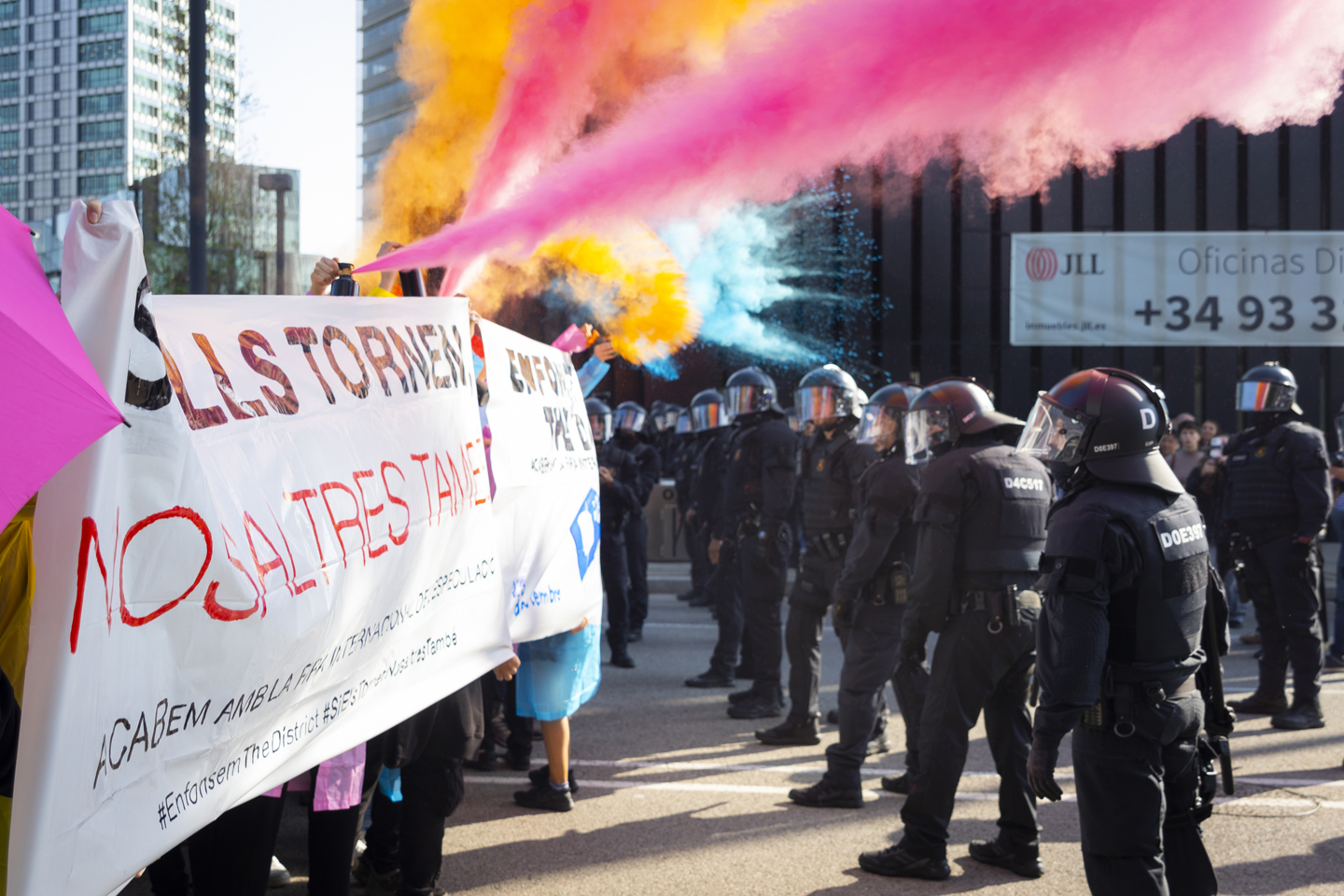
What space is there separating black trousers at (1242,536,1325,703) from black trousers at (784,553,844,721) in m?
2.88

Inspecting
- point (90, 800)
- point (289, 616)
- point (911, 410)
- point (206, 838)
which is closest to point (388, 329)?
point (289, 616)

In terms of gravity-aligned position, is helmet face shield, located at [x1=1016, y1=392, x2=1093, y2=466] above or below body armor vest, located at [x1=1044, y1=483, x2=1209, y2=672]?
above

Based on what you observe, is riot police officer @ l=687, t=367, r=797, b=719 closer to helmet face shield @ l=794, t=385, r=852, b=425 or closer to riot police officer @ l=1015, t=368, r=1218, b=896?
helmet face shield @ l=794, t=385, r=852, b=425

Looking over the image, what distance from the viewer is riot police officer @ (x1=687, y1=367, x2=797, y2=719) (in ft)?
24.7

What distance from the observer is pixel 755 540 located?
773cm

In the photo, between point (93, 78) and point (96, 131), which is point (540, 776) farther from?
point (96, 131)

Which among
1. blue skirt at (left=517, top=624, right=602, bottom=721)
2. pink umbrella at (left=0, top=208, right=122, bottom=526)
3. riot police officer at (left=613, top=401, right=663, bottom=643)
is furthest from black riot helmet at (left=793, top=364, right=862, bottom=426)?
pink umbrella at (left=0, top=208, right=122, bottom=526)

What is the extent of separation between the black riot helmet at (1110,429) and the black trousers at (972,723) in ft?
3.80

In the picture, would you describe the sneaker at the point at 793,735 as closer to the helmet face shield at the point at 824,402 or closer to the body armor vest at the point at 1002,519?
the helmet face shield at the point at 824,402

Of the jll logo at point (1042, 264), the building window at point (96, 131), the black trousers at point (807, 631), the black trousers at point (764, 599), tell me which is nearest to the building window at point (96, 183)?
the building window at point (96, 131)

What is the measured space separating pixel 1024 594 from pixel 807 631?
7.33 ft

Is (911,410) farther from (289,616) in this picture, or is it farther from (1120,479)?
(289,616)

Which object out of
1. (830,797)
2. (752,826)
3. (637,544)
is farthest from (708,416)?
(752,826)

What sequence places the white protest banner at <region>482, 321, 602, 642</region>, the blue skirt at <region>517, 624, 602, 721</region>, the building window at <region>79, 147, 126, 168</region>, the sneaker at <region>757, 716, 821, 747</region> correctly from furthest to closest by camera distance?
the building window at <region>79, 147, 126, 168</region> < the sneaker at <region>757, 716, 821, 747</region> < the blue skirt at <region>517, 624, 602, 721</region> < the white protest banner at <region>482, 321, 602, 642</region>
